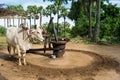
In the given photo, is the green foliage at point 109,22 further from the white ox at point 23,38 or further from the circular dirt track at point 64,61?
the white ox at point 23,38

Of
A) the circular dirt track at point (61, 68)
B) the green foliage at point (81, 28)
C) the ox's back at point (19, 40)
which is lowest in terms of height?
the circular dirt track at point (61, 68)

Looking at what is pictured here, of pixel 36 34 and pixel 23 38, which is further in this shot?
pixel 23 38

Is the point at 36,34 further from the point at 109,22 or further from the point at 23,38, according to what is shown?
the point at 109,22

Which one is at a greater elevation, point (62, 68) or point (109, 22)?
point (109, 22)

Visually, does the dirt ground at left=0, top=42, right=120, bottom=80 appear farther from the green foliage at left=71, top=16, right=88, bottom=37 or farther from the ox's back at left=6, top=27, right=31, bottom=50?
the green foliage at left=71, top=16, right=88, bottom=37

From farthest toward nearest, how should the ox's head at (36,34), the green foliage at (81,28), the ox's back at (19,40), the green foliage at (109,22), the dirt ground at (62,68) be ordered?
1. the green foliage at (81,28)
2. the green foliage at (109,22)
3. the ox's back at (19,40)
4. the ox's head at (36,34)
5. the dirt ground at (62,68)

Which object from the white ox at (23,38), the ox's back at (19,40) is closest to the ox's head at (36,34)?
the white ox at (23,38)

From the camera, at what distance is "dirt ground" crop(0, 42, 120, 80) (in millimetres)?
8750

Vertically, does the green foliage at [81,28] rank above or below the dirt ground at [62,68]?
above

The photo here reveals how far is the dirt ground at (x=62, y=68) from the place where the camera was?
8750mm

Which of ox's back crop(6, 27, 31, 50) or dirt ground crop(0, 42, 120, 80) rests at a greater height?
ox's back crop(6, 27, 31, 50)

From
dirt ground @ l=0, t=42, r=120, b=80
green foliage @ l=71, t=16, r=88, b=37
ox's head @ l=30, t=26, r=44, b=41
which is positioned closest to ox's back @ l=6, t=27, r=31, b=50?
ox's head @ l=30, t=26, r=44, b=41

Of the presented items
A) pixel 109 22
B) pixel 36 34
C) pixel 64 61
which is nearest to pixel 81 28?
pixel 109 22

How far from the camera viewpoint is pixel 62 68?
9.59 meters
